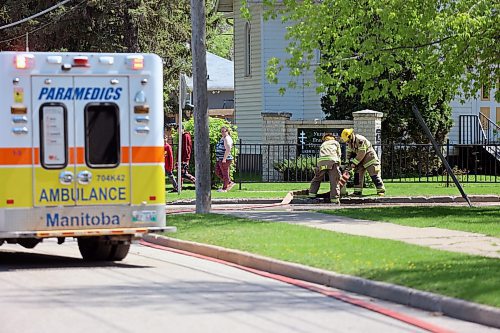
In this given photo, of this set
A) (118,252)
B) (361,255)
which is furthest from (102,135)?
(361,255)

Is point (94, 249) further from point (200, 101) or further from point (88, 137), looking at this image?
point (200, 101)

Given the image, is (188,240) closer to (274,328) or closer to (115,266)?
(115,266)

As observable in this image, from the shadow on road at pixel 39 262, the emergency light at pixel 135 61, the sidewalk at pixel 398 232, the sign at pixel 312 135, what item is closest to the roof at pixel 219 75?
the sign at pixel 312 135

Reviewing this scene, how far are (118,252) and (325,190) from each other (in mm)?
14914

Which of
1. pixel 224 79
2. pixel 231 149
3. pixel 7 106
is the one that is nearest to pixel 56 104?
pixel 7 106

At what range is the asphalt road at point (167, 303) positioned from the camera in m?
10.2

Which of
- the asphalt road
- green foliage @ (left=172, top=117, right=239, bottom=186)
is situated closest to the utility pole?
the asphalt road

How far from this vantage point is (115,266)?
15188 millimetres

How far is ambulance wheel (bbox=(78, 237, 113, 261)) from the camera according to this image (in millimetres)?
15797

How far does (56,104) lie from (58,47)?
1282 inches

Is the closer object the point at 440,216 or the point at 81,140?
the point at 81,140

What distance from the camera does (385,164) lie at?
34.8 m

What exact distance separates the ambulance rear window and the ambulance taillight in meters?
0.95

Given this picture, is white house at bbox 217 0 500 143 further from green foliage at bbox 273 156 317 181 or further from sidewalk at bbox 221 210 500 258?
sidewalk at bbox 221 210 500 258
